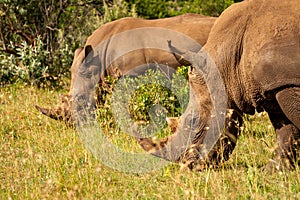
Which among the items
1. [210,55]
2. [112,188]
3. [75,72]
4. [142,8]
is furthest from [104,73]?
[142,8]

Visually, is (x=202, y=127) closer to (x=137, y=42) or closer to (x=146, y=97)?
(x=146, y=97)

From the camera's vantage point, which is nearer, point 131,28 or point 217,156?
point 217,156

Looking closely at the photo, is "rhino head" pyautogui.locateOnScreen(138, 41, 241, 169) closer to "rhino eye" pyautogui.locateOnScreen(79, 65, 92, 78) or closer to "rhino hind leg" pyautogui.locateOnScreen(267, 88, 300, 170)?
"rhino hind leg" pyautogui.locateOnScreen(267, 88, 300, 170)

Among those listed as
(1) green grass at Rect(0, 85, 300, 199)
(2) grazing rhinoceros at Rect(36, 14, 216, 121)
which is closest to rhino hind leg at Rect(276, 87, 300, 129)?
(1) green grass at Rect(0, 85, 300, 199)

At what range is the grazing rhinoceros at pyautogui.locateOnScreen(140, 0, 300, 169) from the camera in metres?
5.50

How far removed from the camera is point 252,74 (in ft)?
18.9

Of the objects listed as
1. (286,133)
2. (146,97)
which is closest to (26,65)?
(146,97)

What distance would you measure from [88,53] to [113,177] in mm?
5230

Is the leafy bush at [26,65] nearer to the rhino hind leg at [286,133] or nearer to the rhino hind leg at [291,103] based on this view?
the rhino hind leg at [286,133]

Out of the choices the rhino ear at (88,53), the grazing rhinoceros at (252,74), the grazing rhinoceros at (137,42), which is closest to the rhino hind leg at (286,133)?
the grazing rhinoceros at (252,74)

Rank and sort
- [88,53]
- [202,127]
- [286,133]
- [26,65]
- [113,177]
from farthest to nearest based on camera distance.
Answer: [26,65], [88,53], [202,127], [286,133], [113,177]

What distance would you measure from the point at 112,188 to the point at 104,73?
5608 millimetres

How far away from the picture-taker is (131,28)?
37.1 ft

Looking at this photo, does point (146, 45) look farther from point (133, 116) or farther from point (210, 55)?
point (210, 55)
